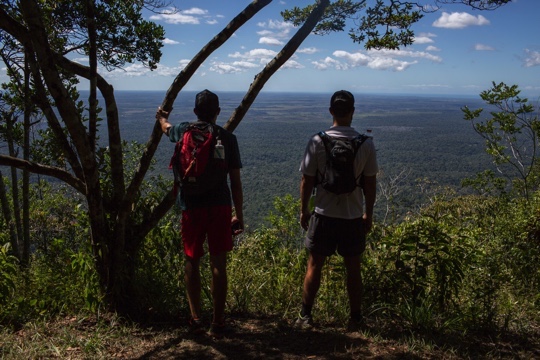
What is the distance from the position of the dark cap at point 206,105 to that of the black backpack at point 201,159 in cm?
7

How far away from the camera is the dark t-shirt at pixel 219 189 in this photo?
278 centimetres

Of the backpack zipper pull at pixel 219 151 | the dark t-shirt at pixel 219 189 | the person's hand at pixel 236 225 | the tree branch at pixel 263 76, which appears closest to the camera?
the backpack zipper pull at pixel 219 151

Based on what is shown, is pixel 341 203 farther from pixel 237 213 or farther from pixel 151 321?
pixel 151 321

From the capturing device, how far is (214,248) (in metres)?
2.83

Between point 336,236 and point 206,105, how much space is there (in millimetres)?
1191

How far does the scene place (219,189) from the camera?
279 cm

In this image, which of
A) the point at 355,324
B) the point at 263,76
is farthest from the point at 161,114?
the point at 355,324

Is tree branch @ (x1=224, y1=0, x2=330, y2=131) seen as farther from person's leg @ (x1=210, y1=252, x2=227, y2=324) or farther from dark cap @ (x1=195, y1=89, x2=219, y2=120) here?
person's leg @ (x1=210, y1=252, x2=227, y2=324)

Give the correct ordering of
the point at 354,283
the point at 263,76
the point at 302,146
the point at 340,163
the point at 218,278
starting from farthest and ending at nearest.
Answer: the point at 302,146 < the point at 263,76 < the point at 354,283 < the point at 218,278 < the point at 340,163

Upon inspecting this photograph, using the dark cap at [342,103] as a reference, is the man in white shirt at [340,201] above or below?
below

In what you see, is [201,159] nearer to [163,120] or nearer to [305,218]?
[163,120]

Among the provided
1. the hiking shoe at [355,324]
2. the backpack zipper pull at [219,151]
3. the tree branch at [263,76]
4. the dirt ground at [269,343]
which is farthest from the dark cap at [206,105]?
the hiking shoe at [355,324]

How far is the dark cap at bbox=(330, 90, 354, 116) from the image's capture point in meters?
2.83

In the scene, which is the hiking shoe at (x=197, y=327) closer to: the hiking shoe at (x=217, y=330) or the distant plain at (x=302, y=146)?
the hiking shoe at (x=217, y=330)
